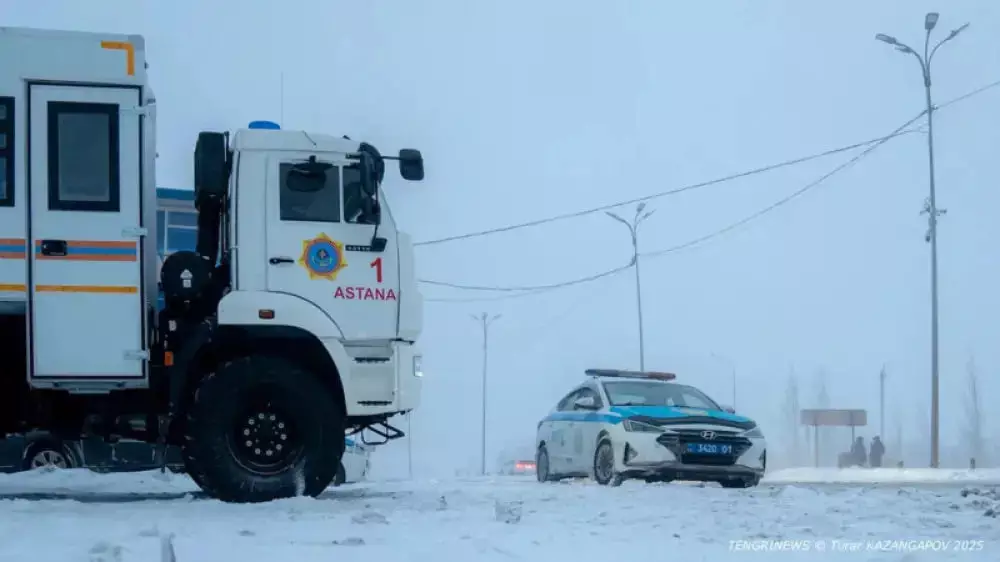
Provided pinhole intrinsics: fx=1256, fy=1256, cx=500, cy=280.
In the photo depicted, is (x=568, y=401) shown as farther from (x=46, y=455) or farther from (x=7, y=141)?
(x=7, y=141)

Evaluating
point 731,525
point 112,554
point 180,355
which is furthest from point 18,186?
point 731,525

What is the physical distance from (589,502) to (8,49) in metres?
6.33

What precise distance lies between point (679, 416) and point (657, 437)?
1.57 ft

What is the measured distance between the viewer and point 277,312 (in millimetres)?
10789

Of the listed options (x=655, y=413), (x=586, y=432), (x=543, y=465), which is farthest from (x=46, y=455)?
(x=655, y=413)

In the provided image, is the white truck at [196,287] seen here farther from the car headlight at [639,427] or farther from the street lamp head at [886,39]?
the street lamp head at [886,39]

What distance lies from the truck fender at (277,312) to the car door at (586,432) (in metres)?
5.99

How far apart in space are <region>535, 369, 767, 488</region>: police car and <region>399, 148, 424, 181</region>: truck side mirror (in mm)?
5362

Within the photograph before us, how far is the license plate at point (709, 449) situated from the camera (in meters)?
15.1

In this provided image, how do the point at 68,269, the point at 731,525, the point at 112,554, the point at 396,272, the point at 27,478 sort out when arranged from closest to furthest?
1. the point at 112,554
2. the point at 731,525
3. the point at 68,269
4. the point at 396,272
5. the point at 27,478

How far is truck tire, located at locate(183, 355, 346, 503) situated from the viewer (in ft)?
34.8

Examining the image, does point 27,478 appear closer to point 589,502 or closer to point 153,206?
point 153,206

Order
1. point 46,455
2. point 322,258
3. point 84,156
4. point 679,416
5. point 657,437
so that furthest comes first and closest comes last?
point 46,455, point 679,416, point 657,437, point 322,258, point 84,156

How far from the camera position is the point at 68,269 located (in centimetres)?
1047
